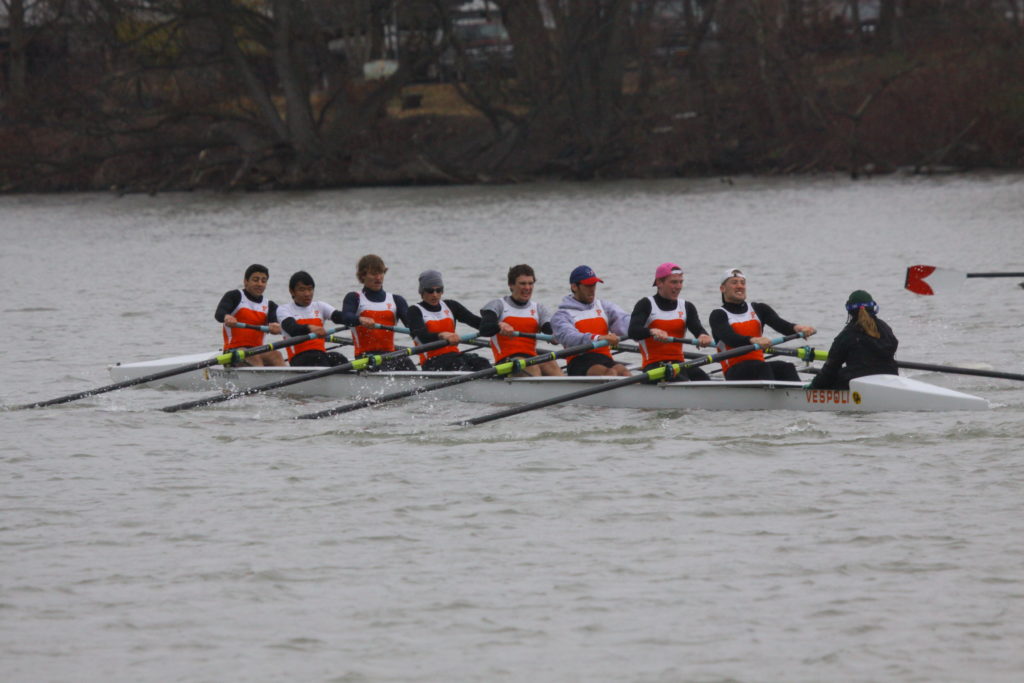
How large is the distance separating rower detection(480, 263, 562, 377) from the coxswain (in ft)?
8.09

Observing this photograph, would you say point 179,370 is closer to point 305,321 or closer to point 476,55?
point 305,321

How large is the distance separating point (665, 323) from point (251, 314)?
422 centimetres

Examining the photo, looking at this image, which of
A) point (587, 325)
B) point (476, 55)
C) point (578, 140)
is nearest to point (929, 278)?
point (587, 325)

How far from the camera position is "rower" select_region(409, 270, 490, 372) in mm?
13969

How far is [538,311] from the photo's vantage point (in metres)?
13.8

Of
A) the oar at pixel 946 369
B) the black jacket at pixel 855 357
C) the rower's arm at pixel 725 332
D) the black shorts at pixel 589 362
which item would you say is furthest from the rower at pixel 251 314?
the black jacket at pixel 855 357

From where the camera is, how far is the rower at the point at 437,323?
14.0 meters

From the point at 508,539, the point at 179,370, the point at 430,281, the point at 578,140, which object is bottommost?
the point at 508,539

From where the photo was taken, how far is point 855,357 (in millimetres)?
12055

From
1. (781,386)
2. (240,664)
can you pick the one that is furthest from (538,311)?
(240,664)

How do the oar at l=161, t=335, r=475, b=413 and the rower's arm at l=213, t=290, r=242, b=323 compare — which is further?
the rower's arm at l=213, t=290, r=242, b=323

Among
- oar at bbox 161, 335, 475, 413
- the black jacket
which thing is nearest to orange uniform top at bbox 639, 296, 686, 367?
the black jacket

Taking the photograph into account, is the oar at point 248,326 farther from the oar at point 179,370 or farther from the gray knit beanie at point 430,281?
the gray knit beanie at point 430,281

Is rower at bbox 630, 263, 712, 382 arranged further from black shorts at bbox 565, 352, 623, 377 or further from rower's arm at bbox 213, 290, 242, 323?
rower's arm at bbox 213, 290, 242, 323
